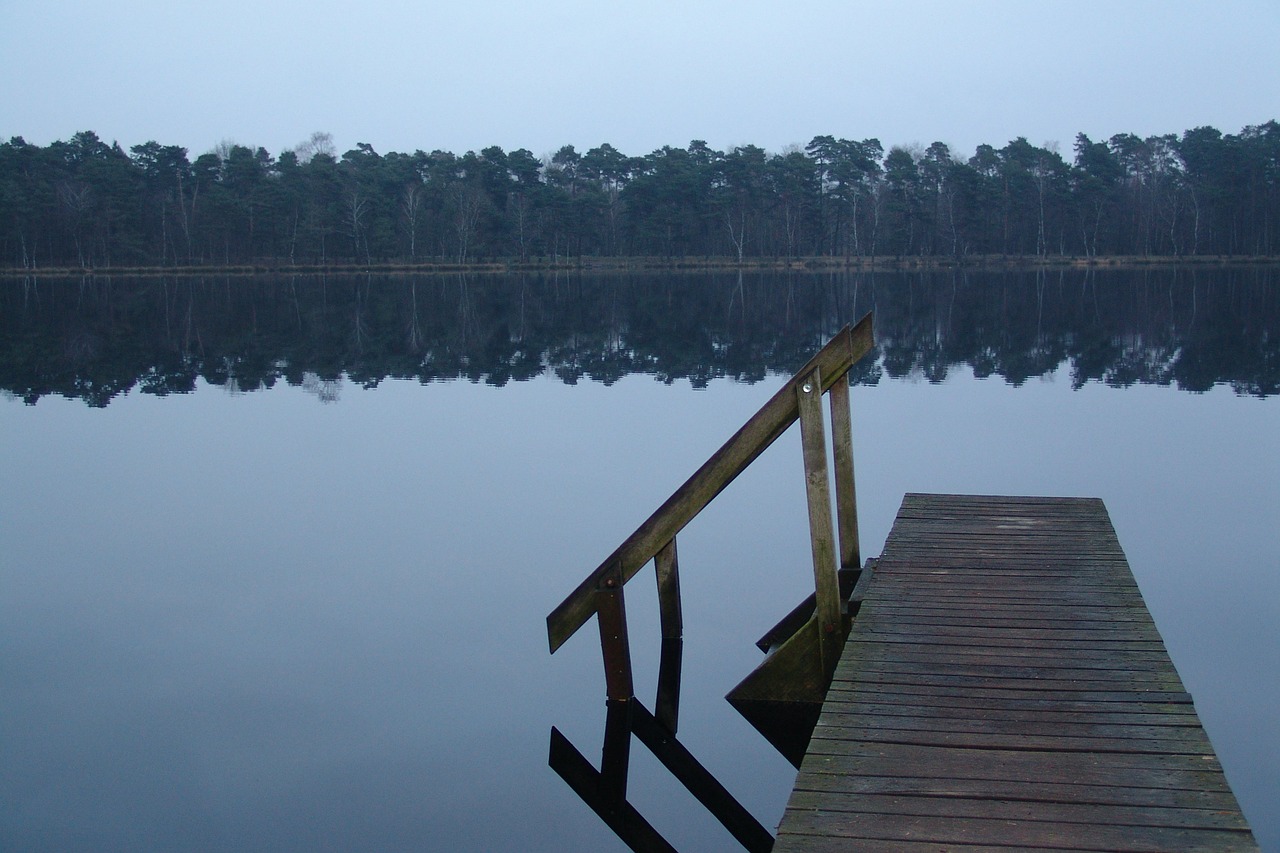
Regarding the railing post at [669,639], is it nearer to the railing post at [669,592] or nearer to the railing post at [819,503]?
the railing post at [669,592]

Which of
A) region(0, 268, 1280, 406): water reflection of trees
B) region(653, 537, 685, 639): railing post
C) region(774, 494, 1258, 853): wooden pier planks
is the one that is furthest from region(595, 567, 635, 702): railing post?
region(0, 268, 1280, 406): water reflection of trees

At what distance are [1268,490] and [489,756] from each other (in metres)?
10.8

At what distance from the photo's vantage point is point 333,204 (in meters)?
89.8

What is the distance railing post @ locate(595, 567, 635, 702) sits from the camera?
7.22 metres

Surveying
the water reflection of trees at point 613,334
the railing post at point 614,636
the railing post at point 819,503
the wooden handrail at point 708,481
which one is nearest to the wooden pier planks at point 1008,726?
the railing post at point 819,503

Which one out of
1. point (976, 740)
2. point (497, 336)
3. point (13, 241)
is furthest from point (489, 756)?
point (13, 241)

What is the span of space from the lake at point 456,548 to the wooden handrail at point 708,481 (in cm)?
82

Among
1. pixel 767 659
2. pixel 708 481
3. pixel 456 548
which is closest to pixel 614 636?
pixel 767 659

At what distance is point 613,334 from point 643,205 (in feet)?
201

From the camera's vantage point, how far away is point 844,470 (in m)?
7.95

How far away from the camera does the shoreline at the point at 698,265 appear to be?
8644cm

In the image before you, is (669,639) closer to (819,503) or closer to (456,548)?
(819,503)

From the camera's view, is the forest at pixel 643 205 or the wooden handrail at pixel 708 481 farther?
the forest at pixel 643 205

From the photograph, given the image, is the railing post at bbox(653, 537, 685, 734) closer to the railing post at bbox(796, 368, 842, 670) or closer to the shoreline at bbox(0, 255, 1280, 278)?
the railing post at bbox(796, 368, 842, 670)
